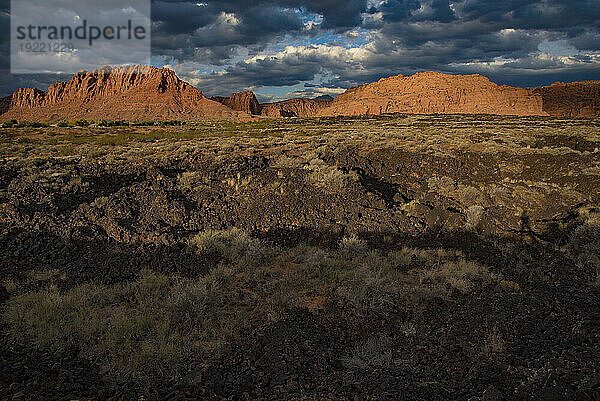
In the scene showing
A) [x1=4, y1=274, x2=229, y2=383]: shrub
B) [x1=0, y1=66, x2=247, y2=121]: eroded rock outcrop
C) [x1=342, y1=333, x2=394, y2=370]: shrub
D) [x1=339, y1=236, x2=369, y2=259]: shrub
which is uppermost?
[x1=0, y1=66, x2=247, y2=121]: eroded rock outcrop

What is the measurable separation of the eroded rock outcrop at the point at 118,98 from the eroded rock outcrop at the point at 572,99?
93370 millimetres

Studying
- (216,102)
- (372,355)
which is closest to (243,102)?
(216,102)

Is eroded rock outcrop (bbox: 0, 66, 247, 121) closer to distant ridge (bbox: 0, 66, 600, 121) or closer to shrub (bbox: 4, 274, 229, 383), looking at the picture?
distant ridge (bbox: 0, 66, 600, 121)

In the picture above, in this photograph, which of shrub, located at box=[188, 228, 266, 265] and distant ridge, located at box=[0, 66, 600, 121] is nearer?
shrub, located at box=[188, 228, 266, 265]

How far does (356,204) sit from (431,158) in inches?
348

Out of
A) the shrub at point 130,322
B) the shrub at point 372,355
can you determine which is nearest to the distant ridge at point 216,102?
the shrub at point 130,322

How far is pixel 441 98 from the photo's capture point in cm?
11312

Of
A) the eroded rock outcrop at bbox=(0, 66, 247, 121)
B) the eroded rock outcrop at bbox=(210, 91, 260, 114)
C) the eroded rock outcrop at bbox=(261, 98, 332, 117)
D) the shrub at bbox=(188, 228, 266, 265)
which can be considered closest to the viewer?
the shrub at bbox=(188, 228, 266, 265)

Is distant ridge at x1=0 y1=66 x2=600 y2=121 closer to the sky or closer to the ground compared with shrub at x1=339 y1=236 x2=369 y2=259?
closer to the sky

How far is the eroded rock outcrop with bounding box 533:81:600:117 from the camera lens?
92.1 metres

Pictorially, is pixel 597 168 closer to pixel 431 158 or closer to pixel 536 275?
pixel 431 158

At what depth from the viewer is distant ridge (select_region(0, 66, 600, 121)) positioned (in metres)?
97.7

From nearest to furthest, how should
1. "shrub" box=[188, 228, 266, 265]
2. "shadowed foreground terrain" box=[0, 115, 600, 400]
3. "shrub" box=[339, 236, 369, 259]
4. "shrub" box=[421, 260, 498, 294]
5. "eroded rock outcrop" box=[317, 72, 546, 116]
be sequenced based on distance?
"shadowed foreground terrain" box=[0, 115, 600, 400] → "shrub" box=[421, 260, 498, 294] → "shrub" box=[188, 228, 266, 265] → "shrub" box=[339, 236, 369, 259] → "eroded rock outcrop" box=[317, 72, 546, 116]

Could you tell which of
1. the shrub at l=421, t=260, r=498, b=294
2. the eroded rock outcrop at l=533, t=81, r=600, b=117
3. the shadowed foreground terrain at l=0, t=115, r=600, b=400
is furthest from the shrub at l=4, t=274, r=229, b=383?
the eroded rock outcrop at l=533, t=81, r=600, b=117
